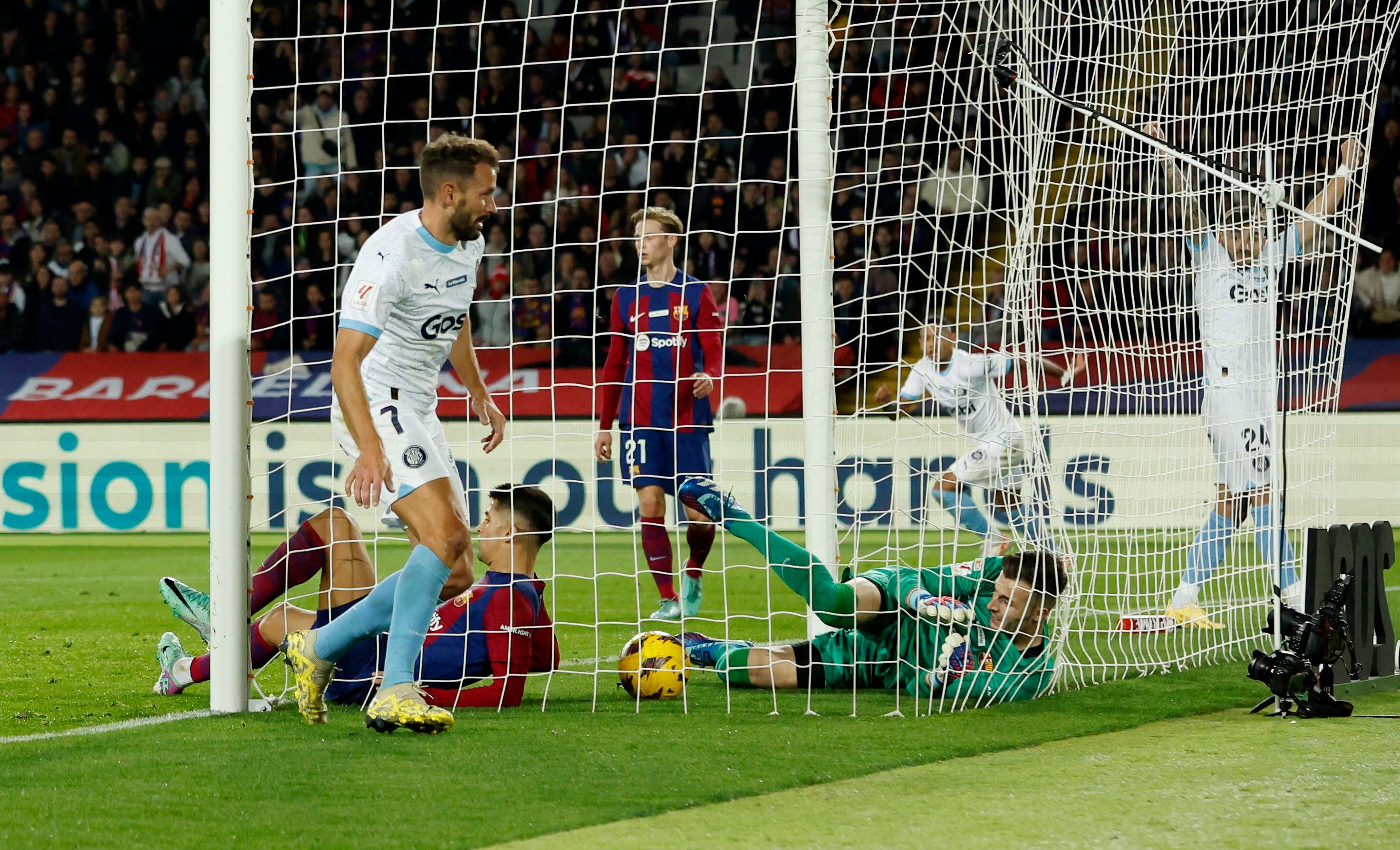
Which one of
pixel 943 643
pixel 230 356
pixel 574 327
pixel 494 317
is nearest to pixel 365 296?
pixel 230 356

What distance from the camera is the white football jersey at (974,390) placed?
5480 millimetres

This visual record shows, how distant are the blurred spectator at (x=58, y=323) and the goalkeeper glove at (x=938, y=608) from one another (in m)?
11.9

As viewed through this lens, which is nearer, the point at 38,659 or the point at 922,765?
the point at 922,765

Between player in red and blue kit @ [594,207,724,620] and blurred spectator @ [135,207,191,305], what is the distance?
346 inches

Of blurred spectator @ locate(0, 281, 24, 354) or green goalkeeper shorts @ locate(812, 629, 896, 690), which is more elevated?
blurred spectator @ locate(0, 281, 24, 354)

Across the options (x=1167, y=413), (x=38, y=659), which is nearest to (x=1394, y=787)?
(x=1167, y=413)

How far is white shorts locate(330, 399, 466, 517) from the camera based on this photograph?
4.74m

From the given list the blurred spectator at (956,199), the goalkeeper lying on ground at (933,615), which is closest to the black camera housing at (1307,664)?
the goalkeeper lying on ground at (933,615)

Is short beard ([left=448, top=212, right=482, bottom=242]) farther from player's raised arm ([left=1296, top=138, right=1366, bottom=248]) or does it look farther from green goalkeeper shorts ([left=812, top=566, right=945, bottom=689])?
player's raised arm ([left=1296, top=138, right=1366, bottom=248])

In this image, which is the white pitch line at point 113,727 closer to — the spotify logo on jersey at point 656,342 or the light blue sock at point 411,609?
the light blue sock at point 411,609

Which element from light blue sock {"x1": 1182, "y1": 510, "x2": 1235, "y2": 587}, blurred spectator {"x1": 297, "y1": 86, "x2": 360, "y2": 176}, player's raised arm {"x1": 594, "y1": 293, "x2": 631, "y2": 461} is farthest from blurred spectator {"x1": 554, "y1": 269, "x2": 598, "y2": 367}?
light blue sock {"x1": 1182, "y1": 510, "x2": 1235, "y2": 587}

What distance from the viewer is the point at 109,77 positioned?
1695cm

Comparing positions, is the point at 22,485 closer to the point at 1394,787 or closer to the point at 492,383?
the point at 492,383

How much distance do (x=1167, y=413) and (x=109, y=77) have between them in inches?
518
